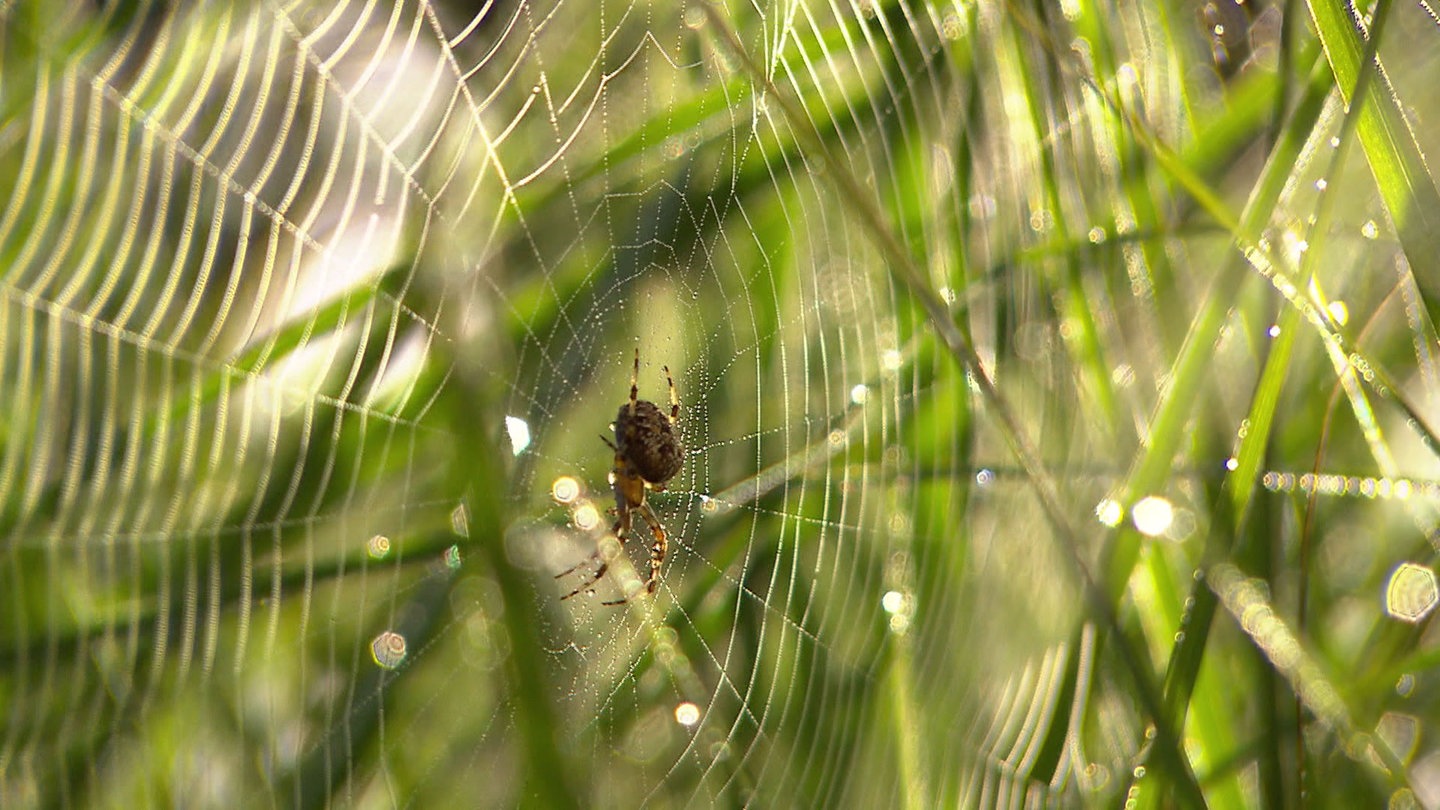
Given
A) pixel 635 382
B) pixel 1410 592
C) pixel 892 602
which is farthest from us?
pixel 635 382

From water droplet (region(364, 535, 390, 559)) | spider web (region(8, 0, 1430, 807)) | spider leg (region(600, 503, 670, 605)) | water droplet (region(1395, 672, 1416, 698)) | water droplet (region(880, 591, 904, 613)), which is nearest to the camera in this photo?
water droplet (region(1395, 672, 1416, 698))

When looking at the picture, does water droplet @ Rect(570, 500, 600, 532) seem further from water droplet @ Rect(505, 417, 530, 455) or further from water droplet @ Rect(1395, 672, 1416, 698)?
water droplet @ Rect(1395, 672, 1416, 698)

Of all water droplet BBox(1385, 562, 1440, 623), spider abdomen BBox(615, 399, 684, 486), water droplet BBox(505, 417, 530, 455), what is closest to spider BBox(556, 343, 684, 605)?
spider abdomen BBox(615, 399, 684, 486)

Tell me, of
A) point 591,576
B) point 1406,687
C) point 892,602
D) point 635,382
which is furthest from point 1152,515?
point 591,576

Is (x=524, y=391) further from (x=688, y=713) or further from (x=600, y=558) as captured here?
(x=688, y=713)

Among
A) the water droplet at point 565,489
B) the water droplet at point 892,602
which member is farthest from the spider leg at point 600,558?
the water droplet at point 892,602

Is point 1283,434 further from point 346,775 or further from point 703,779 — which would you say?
point 346,775

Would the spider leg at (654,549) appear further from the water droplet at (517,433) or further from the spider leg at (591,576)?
the water droplet at (517,433)

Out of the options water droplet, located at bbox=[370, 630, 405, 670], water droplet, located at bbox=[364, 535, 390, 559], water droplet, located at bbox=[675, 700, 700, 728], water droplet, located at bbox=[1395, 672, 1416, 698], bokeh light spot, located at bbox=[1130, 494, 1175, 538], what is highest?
bokeh light spot, located at bbox=[1130, 494, 1175, 538]
